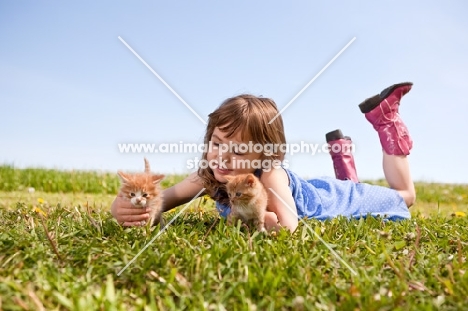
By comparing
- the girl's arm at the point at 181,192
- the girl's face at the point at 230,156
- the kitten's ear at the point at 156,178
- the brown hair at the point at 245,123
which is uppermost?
the brown hair at the point at 245,123

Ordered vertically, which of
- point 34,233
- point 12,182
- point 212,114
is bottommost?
point 34,233

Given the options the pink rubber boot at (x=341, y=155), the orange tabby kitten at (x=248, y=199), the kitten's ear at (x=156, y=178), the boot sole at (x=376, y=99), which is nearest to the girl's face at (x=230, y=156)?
the orange tabby kitten at (x=248, y=199)

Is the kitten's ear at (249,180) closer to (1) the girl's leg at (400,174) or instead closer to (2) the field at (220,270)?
(2) the field at (220,270)

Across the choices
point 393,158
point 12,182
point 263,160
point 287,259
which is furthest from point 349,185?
point 12,182

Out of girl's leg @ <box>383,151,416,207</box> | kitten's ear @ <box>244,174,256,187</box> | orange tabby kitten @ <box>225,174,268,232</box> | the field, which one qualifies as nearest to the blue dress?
girl's leg @ <box>383,151,416,207</box>

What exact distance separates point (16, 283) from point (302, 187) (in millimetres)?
3440

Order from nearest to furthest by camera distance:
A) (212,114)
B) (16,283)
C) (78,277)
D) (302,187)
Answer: (16,283), (78,277), (212,114), (302,187)

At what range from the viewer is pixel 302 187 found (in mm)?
4980

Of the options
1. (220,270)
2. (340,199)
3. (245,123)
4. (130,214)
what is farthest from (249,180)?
(340,199)

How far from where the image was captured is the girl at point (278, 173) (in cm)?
383

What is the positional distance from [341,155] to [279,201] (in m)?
2.48

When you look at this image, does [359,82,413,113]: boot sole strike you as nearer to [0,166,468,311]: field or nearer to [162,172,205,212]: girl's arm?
[162,172,205,212]: girl's arm

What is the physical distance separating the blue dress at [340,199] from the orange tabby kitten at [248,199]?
3.06ft

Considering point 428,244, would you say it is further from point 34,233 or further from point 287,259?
point 34,233
